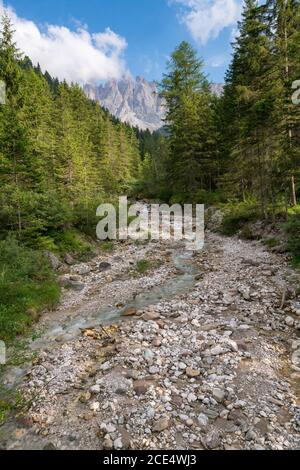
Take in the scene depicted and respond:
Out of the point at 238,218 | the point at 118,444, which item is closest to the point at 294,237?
the point at 238,218

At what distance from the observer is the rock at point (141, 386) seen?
646cm

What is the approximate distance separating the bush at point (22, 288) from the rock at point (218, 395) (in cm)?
667

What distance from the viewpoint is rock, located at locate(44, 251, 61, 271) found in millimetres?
15148

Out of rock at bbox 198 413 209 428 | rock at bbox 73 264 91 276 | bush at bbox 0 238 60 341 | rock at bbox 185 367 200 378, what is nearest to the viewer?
rock at bbox 198 413 209 428

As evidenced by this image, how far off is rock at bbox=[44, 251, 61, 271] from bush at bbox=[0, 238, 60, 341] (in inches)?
24.0

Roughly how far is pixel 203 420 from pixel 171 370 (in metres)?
1.67

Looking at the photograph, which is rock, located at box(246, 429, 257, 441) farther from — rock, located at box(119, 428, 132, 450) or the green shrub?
the green shrub

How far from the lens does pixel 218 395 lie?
619 cm

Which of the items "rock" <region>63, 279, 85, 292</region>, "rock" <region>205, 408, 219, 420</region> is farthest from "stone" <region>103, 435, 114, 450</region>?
"rock" <region>63, 279, 85, 292</region>

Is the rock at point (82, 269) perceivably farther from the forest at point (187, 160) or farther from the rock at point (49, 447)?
the rock at point (49, 447)

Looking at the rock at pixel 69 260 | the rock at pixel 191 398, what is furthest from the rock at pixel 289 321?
the rock at pixel 69 260

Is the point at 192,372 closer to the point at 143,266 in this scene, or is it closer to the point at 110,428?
the point at 110,428

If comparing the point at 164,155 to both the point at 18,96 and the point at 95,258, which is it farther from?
the point at 95,258

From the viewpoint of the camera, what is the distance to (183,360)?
7.54 metres
